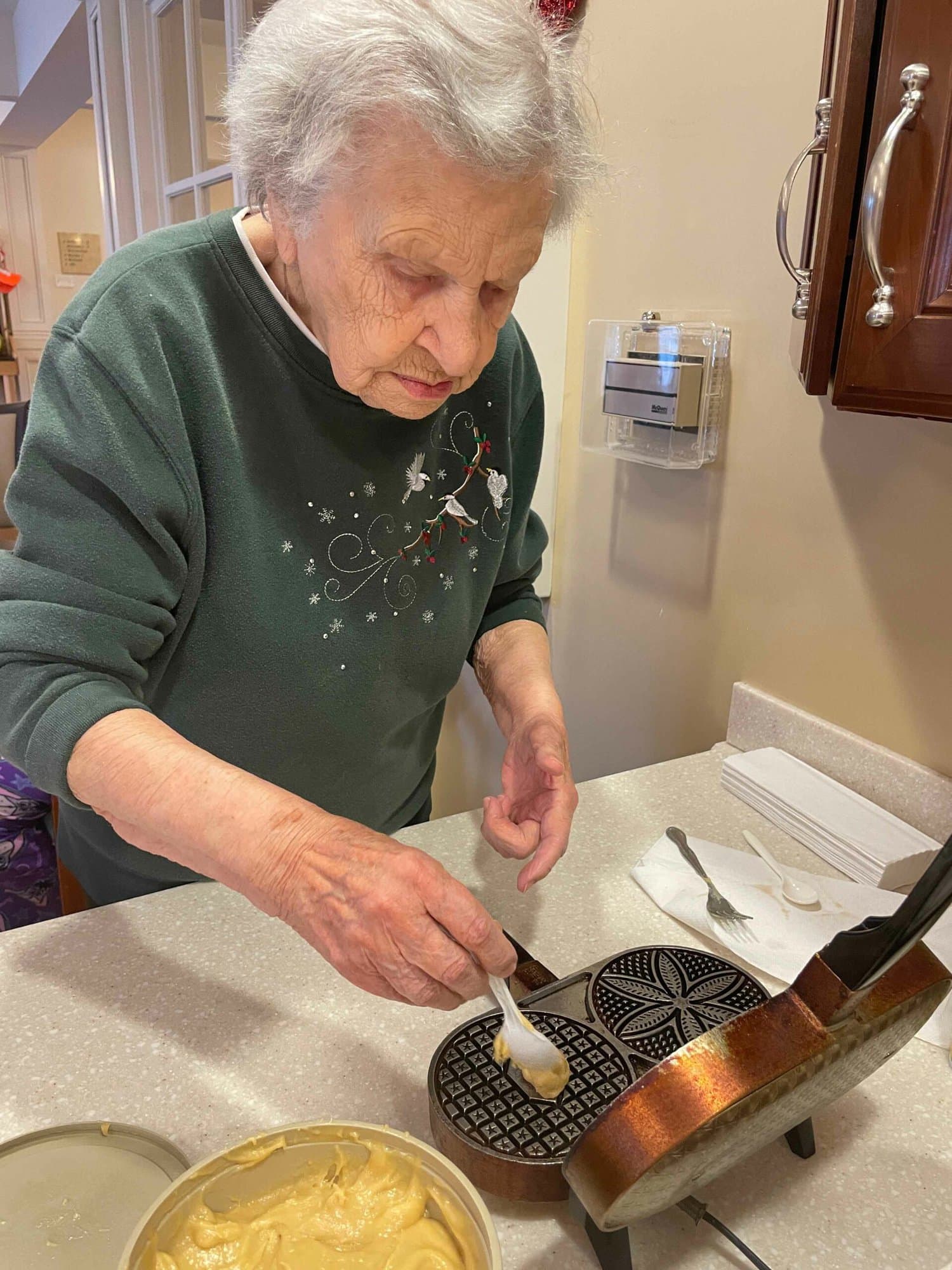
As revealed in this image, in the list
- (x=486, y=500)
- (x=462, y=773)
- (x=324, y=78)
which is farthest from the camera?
(x=462, y=773)

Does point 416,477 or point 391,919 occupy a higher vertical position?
point 416,477

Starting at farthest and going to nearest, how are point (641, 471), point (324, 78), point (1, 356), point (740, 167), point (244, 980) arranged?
1. point (1, 356)
2. point (641, 471)
3. point (740, 167)
4. point (244, 980)
5. point (324, 78)

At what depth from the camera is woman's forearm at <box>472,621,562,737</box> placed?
3.53 ft

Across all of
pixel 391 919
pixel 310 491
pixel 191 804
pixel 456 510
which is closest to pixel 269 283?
pixel 310 491

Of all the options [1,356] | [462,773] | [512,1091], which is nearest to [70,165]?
[1,356]

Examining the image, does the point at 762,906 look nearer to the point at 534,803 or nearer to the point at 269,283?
the point at 534,803

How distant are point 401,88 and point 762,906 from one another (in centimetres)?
84

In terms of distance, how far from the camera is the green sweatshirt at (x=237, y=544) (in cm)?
78

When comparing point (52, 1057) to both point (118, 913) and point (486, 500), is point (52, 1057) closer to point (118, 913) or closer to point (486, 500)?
point (118, 913)

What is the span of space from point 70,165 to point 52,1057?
8997 mm

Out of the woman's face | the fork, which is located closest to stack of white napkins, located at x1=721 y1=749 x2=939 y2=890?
the fork

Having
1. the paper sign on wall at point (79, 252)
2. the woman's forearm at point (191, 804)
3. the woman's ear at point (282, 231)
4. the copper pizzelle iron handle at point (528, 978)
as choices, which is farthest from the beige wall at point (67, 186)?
the copper pizzelle iron handle at point (528, 978)

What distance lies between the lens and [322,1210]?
577mm

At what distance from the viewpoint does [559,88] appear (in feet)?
2.48
